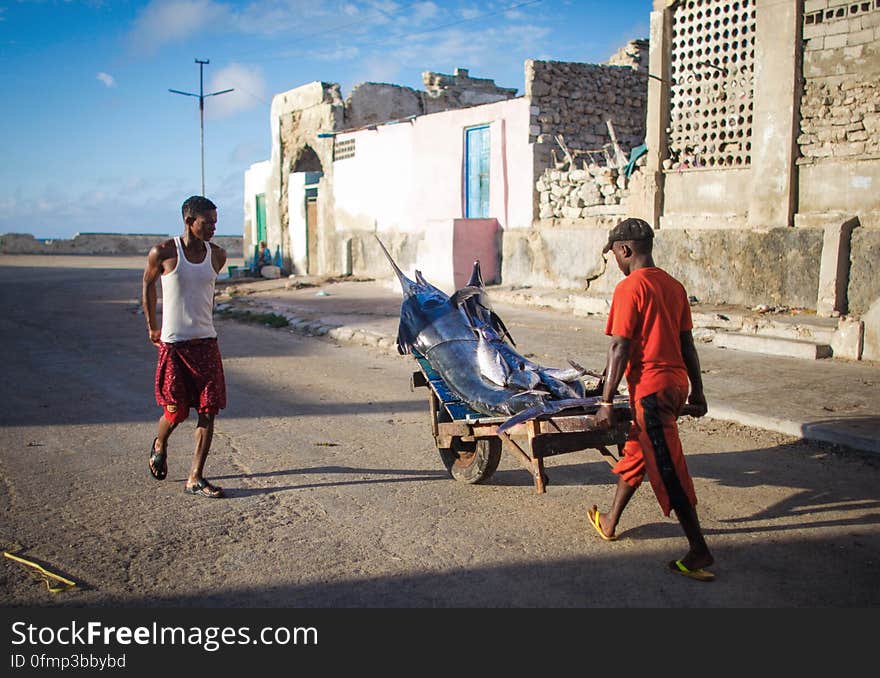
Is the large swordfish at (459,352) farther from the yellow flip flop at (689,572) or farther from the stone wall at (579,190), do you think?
the stone wall at (579,190)

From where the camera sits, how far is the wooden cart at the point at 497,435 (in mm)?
4020

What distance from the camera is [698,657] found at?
2877 mm

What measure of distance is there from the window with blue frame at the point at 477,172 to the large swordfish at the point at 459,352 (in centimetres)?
1162

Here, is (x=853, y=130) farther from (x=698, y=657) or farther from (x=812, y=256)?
(x=698, y=657)

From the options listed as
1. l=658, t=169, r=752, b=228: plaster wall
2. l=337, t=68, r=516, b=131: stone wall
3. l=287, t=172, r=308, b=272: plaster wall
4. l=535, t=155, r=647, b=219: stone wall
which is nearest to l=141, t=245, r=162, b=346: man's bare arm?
l=658, t=169, r=752, b=228: plaster wall

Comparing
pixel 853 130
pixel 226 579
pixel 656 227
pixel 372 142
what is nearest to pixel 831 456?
pixel 226 579

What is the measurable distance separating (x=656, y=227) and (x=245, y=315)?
23.9 feet

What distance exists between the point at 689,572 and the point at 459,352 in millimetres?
2057

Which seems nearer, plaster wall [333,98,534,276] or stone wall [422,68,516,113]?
plaster wall [333,98,534,276]

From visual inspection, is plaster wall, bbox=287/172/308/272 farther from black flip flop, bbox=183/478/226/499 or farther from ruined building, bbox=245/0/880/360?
black flip flop, bbox=183/478/226/499

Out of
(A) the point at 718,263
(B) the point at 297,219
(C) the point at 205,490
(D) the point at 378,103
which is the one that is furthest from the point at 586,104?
(C) the point at 205,490

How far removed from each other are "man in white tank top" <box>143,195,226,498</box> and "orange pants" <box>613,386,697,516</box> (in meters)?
2.55

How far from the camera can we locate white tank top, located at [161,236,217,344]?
15.7 feet

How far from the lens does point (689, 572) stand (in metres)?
3.50
